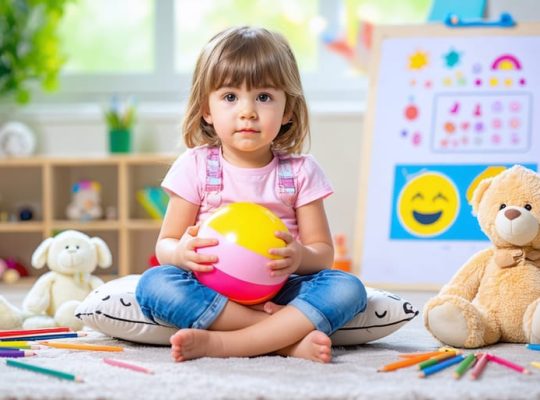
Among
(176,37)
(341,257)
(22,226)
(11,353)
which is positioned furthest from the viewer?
(176,37)

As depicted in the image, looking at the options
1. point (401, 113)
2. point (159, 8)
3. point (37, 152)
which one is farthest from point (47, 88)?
point (401, 113)

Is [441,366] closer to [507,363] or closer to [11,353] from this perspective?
[507,363]

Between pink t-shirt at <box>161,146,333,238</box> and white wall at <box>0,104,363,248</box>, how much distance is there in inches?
69.7

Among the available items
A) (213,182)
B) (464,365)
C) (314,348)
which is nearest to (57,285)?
(213,182)

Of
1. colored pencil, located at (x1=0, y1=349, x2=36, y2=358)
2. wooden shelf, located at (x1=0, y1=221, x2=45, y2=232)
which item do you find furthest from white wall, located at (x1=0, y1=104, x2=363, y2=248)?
colored pencil, located at (x1=0, y1=349, x2=36, y2=358)

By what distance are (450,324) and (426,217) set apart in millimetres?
1309

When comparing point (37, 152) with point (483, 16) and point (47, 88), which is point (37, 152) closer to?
point (47, 88)

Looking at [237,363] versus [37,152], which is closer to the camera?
[237,363]

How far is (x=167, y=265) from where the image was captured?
5.32 feet

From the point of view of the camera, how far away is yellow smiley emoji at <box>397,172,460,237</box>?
114 inches

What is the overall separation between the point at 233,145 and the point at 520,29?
1659 mm

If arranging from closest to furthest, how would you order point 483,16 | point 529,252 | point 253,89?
point 253,89 → point 529,252 → point 483,16

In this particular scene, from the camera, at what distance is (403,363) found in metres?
1.42

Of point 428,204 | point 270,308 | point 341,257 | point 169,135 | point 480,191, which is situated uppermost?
point 169,135
